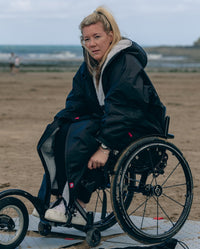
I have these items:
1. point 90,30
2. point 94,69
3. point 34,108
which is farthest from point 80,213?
point 34,108

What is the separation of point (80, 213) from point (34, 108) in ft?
26.3

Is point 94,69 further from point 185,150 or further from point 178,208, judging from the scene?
point 185,150

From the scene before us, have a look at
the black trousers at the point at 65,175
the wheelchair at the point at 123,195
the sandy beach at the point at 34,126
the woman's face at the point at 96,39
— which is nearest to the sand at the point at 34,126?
the sandy beach at the point at 34,126

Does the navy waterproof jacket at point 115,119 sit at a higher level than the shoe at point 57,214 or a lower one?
higher

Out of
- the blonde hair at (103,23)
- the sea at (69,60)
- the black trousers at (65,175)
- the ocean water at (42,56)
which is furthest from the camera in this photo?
the ocean water at (42,56)

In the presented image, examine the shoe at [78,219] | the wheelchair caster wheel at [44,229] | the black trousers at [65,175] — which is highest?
the black trousers at [65,175]

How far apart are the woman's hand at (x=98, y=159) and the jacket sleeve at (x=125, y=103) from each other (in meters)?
0.06

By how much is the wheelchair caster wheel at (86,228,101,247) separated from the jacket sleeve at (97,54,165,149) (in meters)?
0.58

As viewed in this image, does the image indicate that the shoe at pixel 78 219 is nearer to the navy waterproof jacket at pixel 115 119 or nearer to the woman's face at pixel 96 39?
the navy waterproof jacket at pixel 115 119

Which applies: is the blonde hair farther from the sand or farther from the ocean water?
the ocean water

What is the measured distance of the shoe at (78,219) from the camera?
3008 millimetres

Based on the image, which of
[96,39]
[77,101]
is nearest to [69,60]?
[77,101]

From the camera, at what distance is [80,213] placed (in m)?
2.98

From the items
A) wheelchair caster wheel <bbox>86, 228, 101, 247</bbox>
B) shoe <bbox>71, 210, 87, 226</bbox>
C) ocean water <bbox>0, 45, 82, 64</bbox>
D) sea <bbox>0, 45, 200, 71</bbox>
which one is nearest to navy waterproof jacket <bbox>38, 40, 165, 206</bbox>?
shoe <bbox>71, 210, 87, 226</bbox>
